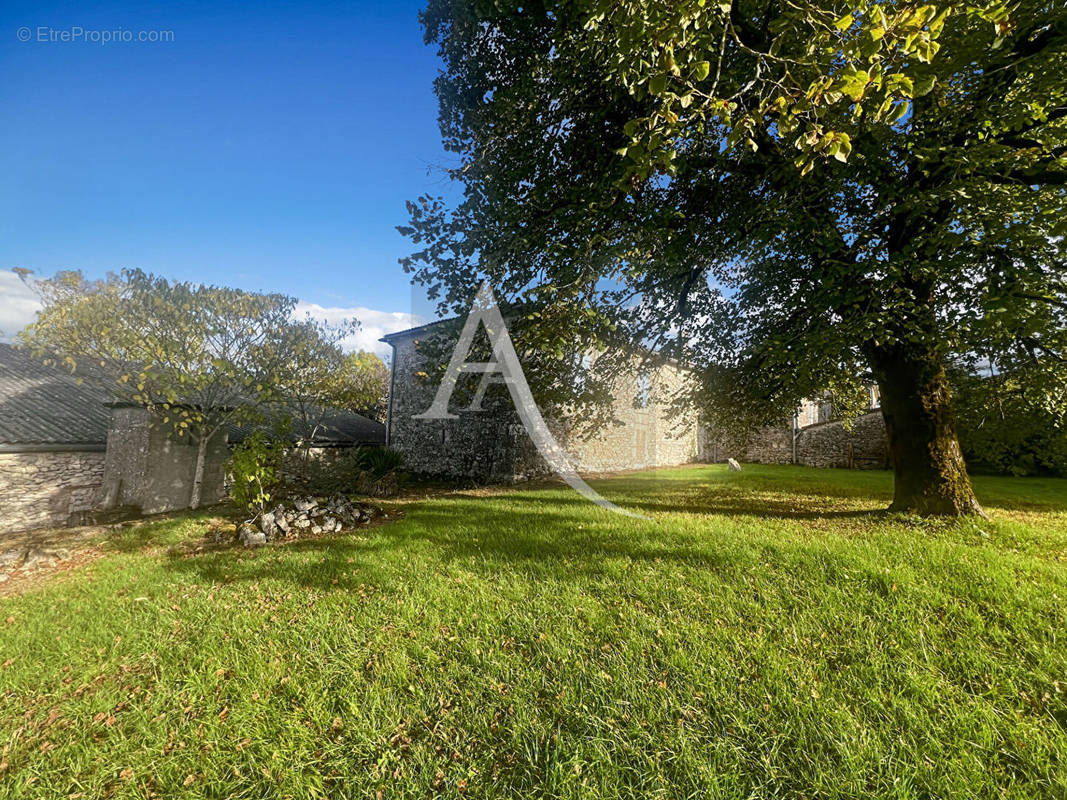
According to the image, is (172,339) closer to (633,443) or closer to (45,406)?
(45,406)

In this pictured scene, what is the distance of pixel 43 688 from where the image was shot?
323 cm

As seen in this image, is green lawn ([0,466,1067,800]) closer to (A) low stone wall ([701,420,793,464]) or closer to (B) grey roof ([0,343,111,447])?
(B) grey roof ([0,343,111,447])

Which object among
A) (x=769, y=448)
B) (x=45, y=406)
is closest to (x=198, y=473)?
(x=45, y=406)

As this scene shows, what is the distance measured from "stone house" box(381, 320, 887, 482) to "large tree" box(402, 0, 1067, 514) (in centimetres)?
620

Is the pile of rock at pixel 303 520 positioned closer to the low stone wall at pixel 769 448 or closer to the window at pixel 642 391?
the window at pixel 642 391

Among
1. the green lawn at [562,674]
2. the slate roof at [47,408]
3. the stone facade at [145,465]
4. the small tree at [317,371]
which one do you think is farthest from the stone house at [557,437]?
the green lawn at [562,674]

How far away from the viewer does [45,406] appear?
38.3 ft

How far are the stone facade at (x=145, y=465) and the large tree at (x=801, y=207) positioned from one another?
31.4 feet

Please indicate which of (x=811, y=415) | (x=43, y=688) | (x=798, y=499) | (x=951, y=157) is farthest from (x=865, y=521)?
(x=811, y=415)

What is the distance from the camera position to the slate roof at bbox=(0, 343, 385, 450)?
10195 mm

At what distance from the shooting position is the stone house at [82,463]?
9836 millimetres

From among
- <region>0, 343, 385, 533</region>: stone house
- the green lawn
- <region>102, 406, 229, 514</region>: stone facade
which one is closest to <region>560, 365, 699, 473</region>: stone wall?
the green lawn

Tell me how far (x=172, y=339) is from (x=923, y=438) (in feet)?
50.1

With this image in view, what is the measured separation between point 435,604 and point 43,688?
3.11 metres
